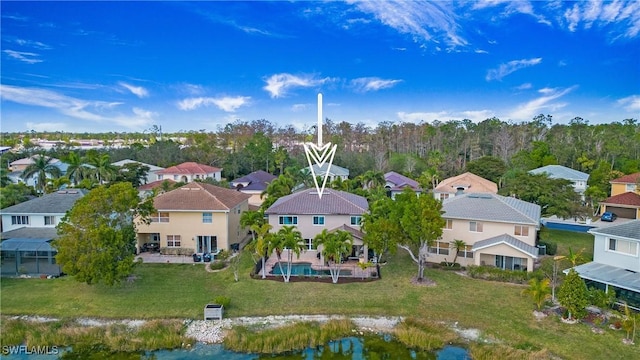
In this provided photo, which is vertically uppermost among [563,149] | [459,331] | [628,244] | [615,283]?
[563,149]

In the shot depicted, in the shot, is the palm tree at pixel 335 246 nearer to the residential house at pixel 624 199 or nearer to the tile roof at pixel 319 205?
the tile roof at pixel 319 205

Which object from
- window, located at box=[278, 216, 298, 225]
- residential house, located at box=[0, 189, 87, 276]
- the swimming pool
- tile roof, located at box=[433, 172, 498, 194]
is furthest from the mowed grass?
tile roof, located at box=[433, 172, 498, 194]

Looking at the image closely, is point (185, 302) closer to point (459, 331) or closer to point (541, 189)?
point (459, 331)

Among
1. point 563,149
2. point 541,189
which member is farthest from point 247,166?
point 563,149

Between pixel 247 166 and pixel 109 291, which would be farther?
pixel 247 166

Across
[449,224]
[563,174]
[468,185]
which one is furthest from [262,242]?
[563,174]

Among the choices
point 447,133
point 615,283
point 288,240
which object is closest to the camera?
point 615,283
